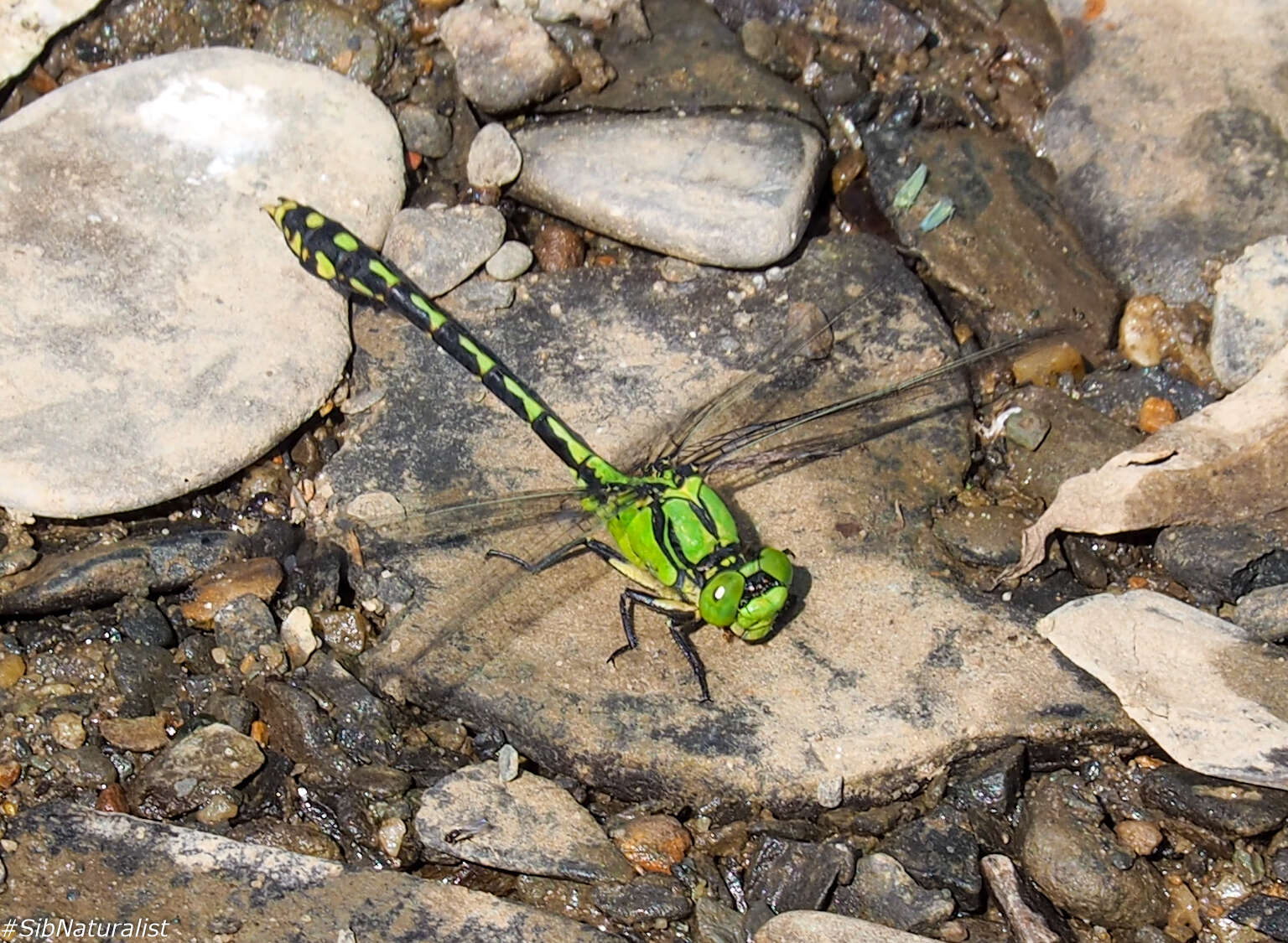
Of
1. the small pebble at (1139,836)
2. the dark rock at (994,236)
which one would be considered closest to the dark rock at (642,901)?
the small pebble at (1139,836)

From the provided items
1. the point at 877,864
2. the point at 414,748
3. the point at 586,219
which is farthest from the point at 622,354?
the point at 877,864

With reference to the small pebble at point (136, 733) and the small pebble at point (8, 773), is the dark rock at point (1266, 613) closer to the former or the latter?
the small pebble at point (136, 733)

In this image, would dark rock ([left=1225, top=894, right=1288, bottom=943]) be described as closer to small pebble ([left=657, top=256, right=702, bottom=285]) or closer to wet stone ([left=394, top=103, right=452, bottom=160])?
small pebble ([left=657, top=256, right=702, bottom=285])

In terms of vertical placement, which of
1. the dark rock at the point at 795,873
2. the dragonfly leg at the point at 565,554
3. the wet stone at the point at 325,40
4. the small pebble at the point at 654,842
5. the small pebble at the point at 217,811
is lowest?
the dark rock at the point at 795,873

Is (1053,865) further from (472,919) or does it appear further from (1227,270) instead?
(1227,270)

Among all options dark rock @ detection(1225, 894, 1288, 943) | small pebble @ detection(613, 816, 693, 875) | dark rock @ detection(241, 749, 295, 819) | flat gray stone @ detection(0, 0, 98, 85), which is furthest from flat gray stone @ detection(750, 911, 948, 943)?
flat gray stone @ detection(0, 0, 98, 85)
